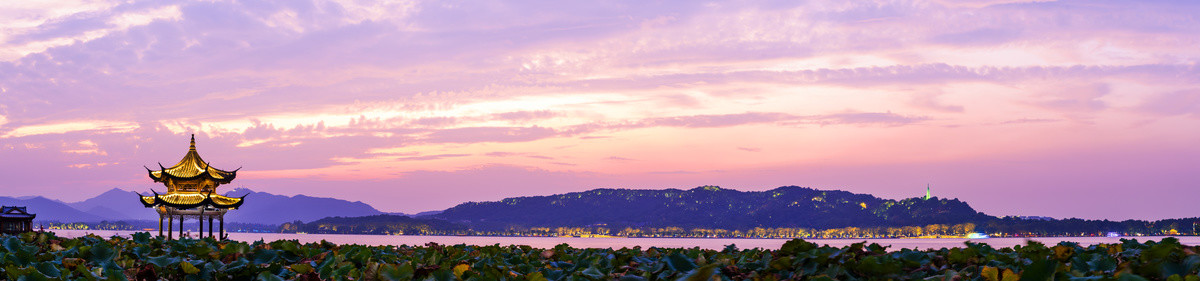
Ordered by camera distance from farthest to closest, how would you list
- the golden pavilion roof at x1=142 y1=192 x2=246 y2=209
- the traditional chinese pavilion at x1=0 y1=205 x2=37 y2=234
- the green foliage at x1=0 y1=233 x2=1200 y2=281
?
the traditional chinese pavilion at x1=0 y1=205 x2=37 y2=234 < the golden pavilion roof at x1=142 y1=192 x2=246 y2=209 < the green foliage at x1=0 y1=233 x2=1200 y2=281

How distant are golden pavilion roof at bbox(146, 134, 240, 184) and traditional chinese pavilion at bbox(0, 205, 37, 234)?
1363cm

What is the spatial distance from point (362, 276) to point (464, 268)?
1404mm

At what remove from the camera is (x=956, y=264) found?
904 centimetres

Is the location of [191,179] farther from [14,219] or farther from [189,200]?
[14,219]

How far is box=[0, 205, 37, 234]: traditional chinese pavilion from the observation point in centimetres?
7806

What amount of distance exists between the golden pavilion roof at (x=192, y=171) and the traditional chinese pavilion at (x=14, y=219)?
13.6 metres

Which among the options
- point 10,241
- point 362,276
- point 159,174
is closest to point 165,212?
point 159,174

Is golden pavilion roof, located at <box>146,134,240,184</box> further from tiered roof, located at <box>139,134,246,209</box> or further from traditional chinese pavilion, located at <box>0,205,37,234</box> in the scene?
traditional chinese pavilion, located at <box>0,205,37,234</box>

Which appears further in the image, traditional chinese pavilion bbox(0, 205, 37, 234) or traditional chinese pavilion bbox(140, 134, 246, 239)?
traditional chinese pavilion bbox(0, 205, 37, 234)

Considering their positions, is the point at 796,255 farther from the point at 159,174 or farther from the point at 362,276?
the point at 159,174

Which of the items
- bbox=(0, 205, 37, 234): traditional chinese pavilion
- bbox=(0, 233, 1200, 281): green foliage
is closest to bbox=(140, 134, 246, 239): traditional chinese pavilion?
bbox=(0, 205, 37, 234): traditional chinese pavilion

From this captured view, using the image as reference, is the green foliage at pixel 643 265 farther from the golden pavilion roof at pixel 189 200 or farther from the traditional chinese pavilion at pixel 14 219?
the traditional chinese pavilion at pixel 14 219

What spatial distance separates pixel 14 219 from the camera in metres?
79.1

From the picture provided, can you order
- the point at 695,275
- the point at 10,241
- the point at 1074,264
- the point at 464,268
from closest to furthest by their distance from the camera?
the point at 695,275, the point at 464,268, the point at 1074,264, the point at 10,241
